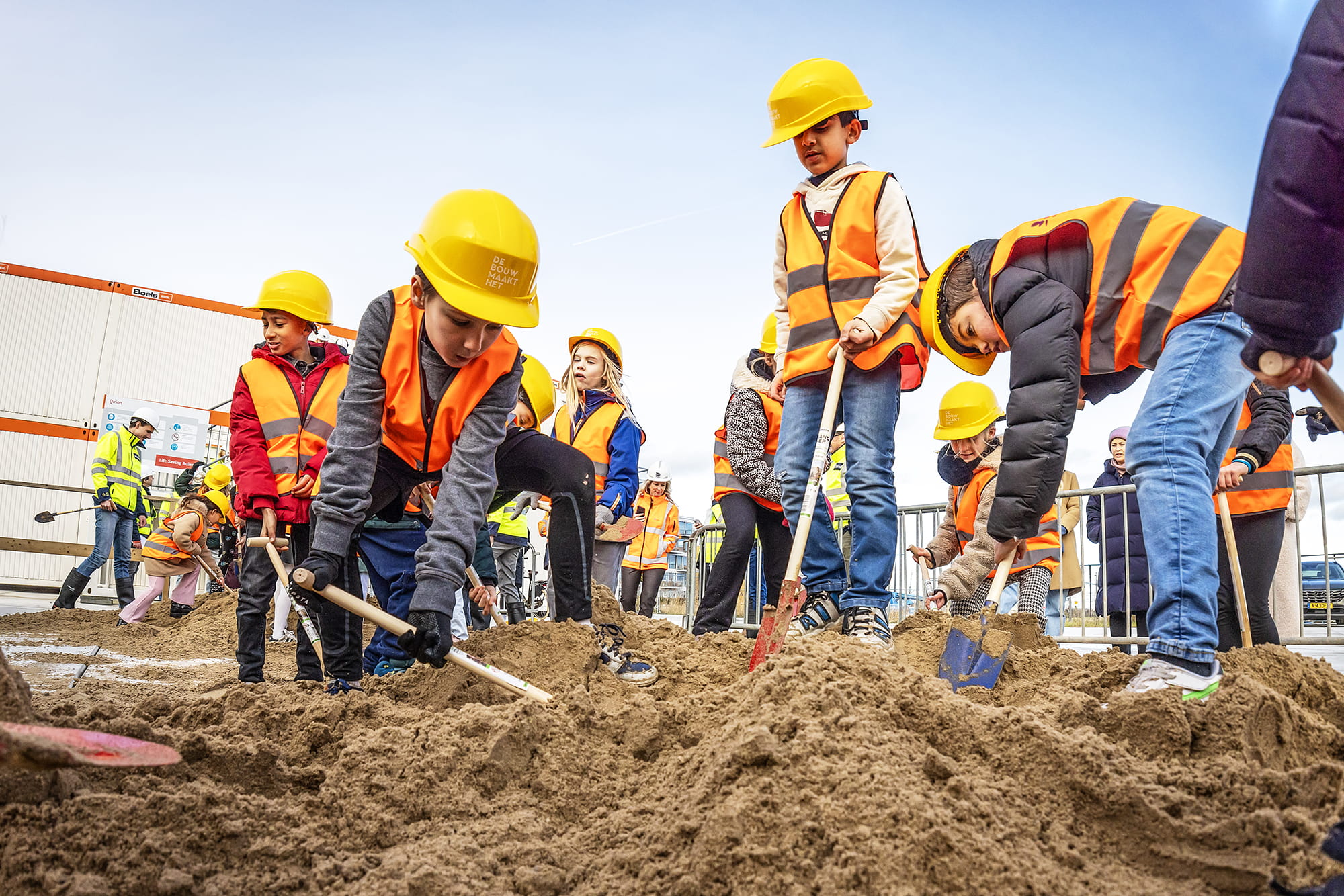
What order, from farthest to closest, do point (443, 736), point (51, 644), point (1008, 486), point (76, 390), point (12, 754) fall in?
point (76, 390) < point (51, 644) < point (1008, 486) < point (443, 736) < point (12, 754)

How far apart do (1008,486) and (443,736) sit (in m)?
1.93

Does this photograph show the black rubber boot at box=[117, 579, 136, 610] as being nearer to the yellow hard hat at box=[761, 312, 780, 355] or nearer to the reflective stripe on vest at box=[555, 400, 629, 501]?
the reflective stripe on vest at box=[555, 400, 629, 501]

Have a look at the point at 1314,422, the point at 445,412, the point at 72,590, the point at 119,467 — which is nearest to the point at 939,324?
the point at 445,412

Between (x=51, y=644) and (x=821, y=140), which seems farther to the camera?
(x=51, y=644)

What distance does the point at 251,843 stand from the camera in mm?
1772

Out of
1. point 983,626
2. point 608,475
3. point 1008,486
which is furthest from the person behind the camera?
point 608,475

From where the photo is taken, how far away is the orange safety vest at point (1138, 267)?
2.66m

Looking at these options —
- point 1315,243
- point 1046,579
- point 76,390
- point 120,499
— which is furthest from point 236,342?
point 1315,243

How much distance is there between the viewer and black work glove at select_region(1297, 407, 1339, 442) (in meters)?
4.89

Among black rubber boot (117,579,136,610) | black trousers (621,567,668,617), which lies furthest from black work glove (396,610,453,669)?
black rubber boot (117,579,136,610)

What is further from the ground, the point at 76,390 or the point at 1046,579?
the point at 76,390

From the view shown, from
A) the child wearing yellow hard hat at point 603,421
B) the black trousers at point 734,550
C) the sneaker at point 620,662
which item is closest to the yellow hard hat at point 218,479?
the child wearing yellow hard hat at point 603,421

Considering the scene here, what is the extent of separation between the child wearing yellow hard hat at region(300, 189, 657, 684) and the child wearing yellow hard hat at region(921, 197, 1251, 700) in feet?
5.09

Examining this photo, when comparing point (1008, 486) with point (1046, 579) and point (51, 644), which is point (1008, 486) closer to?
point (1046, 579)
